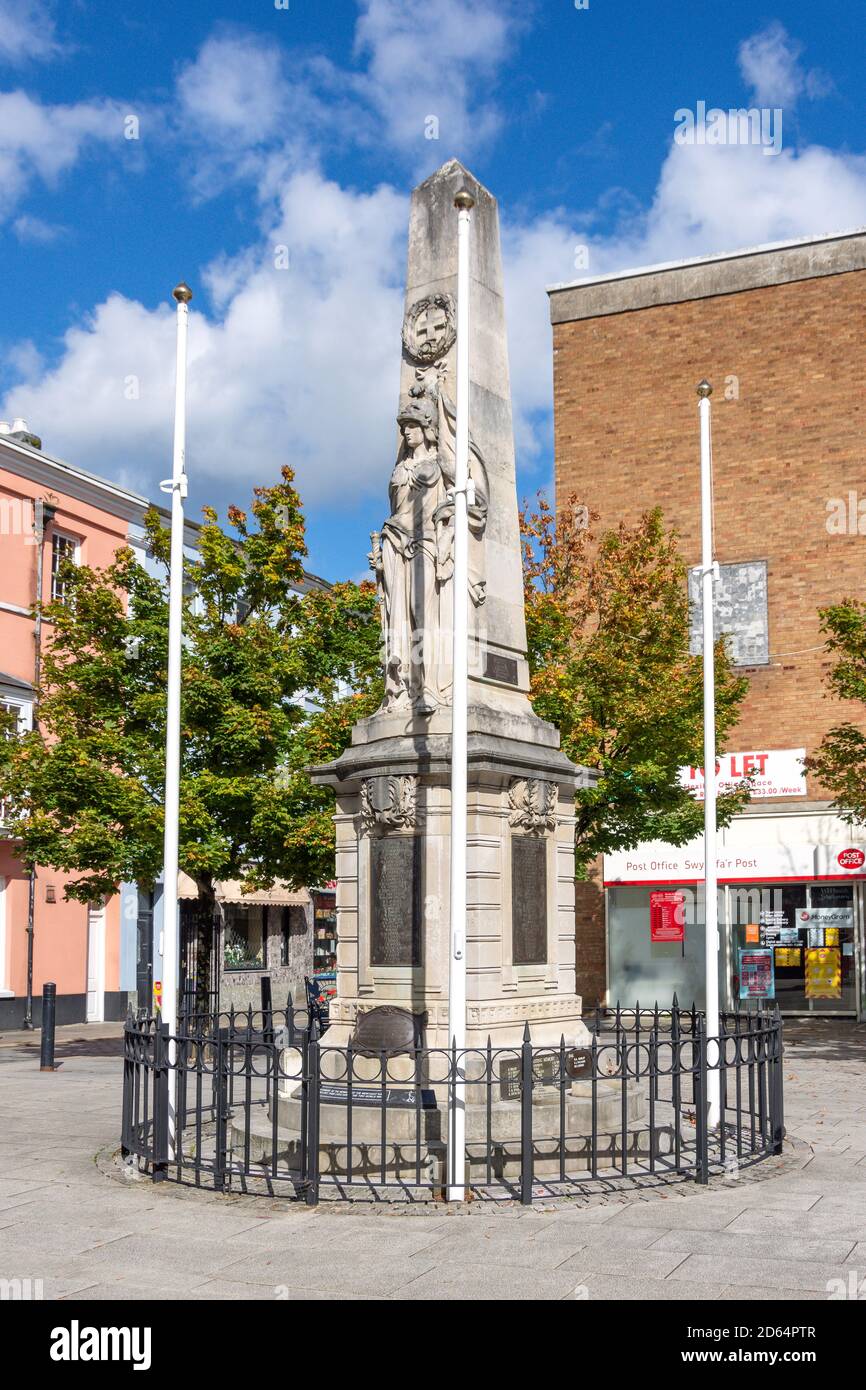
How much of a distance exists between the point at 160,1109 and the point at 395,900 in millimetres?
2585

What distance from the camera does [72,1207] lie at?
971 cm

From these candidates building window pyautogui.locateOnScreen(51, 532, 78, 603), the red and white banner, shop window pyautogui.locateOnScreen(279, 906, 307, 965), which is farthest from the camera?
shop window pyautogui.locateOnScreen(279, 906, 307, 965)

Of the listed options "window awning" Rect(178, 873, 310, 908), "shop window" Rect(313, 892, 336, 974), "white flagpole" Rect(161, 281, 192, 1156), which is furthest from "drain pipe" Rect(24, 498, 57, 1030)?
"white flagpole" Rect(161, 281, 192, 1156)

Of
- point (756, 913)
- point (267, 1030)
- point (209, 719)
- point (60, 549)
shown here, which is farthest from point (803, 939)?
point (60, 549)

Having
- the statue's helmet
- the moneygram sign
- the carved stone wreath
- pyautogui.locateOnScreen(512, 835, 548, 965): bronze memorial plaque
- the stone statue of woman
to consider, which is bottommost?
pyautogui.locateOnScreen(512, 835, 548, 965): bronze memorial plaque

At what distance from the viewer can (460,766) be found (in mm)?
10711

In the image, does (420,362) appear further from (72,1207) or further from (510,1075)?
(72,1207)

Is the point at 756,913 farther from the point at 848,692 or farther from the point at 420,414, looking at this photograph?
the point at 420,414

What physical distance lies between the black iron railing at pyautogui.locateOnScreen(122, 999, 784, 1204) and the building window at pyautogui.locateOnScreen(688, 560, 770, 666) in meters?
18.6

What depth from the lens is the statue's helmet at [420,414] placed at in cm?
1266

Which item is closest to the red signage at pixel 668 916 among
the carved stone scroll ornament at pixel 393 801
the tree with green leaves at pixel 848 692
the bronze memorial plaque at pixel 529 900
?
the tree with green leaves at pixel 848 692

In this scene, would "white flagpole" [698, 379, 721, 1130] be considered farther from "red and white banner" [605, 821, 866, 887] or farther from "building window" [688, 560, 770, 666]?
"building window" [688, 560, 770, 666]

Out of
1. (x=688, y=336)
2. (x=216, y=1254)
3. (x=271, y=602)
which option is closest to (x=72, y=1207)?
(x=216, y=1254)

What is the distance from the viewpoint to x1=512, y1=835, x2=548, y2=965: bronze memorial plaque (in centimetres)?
1199
